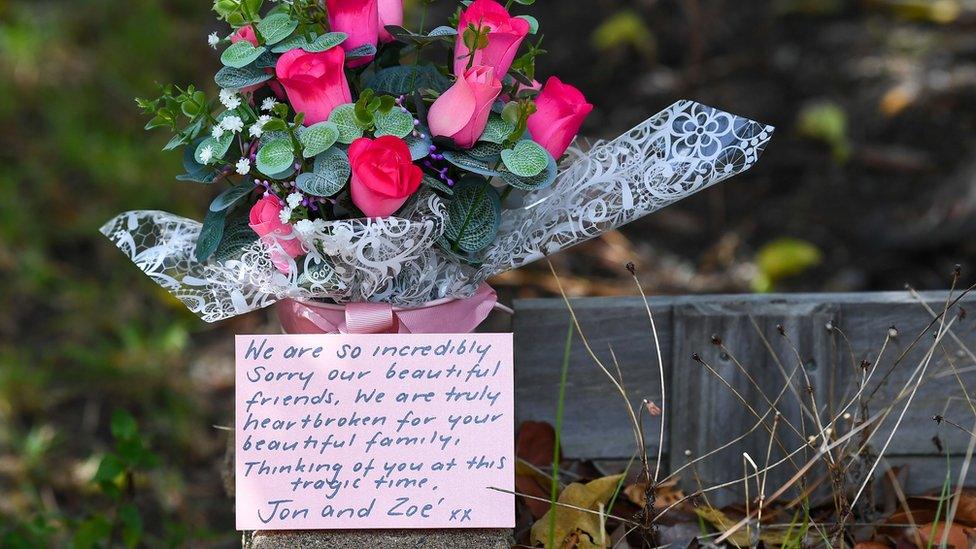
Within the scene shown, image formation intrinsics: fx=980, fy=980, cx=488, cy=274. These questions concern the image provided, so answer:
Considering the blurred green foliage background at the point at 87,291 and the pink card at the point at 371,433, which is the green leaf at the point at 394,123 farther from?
the blurred green foliage background at the point at 87,291

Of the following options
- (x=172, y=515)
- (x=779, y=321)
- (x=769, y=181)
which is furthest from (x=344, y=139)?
(x=769, y=181)

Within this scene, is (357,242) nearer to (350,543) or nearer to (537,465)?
(350,543)

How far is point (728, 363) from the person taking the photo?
4.06ft

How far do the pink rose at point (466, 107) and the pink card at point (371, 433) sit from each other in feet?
0.69

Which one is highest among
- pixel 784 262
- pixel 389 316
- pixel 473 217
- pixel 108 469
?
pixel 473 217

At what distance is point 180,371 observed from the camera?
2037mm

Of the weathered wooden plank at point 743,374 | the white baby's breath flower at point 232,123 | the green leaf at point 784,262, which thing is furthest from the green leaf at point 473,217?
the green leaf at point 784,262

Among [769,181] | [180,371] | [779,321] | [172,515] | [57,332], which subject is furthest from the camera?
[769,181]

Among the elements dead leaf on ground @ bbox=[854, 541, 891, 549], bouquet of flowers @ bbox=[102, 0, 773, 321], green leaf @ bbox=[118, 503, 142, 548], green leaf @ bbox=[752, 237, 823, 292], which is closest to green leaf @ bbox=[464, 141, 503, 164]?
bouquet of flowers @ bbox=[102, 0, 773, 321]

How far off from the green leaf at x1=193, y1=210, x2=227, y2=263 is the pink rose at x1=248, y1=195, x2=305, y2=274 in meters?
0.06

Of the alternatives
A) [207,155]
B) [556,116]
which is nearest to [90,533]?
[207,155]

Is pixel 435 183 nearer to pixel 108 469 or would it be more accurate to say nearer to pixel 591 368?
pixel 591 368

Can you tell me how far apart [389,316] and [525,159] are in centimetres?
22

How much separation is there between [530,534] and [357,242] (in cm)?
41
